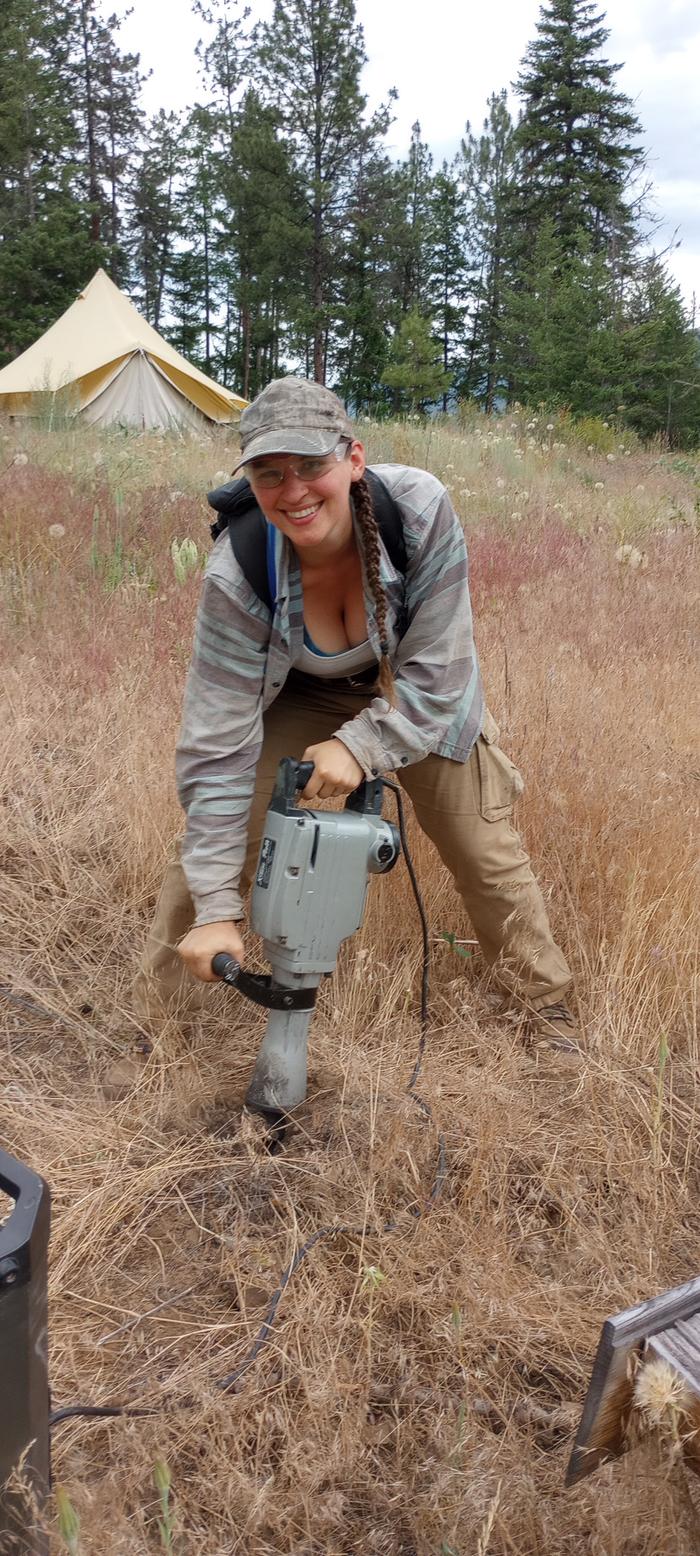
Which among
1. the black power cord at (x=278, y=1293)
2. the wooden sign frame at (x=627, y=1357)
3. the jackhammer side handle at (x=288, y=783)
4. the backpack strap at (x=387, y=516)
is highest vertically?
the backpack strap at (x=387, y=516)

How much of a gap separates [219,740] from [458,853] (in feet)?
2.14

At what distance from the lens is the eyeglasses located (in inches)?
69.1

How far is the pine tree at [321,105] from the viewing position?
78.3ft

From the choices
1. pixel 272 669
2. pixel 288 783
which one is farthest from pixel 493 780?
pixel 288 783

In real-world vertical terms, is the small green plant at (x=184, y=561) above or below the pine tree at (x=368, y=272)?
below

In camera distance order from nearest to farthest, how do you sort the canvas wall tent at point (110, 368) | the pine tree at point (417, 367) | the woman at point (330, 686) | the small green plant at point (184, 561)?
the woman at point (330, 686), the small green plant at point (184, 561), the canvas wall tent at point (110, 368), the pine tree at point (417, 367)

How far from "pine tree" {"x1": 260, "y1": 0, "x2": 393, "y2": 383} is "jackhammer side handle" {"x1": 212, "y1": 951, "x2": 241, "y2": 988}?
26.4 m

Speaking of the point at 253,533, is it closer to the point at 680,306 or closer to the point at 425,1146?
the point at 425,1146

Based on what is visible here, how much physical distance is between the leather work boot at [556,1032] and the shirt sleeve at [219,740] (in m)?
0.85

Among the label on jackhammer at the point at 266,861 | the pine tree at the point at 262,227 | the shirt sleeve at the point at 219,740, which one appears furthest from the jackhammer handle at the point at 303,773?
the pine tree at the point at 262,227

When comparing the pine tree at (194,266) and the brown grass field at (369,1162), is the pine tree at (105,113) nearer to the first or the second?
the pine tree at (194,266)

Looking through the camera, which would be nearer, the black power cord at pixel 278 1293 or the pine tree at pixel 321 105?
the black power cord at pixel 278 1293

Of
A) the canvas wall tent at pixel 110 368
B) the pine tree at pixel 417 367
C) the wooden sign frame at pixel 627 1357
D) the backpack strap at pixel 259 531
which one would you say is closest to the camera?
the wooden sign frame at pixel 627 1357

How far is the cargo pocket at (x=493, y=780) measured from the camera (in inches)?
90.4
